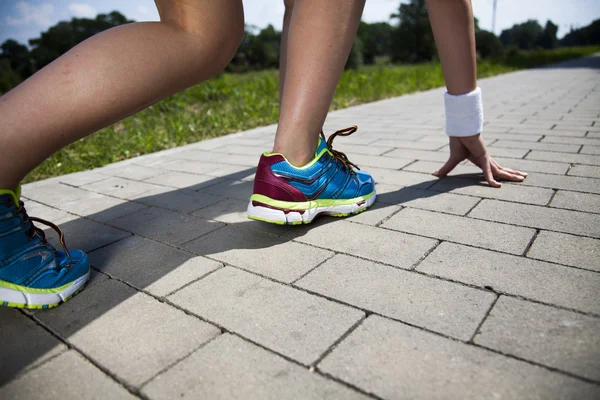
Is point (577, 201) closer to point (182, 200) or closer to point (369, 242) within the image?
point (369, 242)

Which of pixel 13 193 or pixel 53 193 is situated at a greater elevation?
pixel 13 193

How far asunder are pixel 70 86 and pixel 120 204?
3.84 ft

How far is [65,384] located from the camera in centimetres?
95

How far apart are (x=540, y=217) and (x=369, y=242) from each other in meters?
0.70

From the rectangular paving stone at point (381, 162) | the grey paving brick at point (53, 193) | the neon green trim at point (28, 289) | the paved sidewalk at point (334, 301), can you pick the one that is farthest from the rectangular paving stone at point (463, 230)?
the grey paving brick at point (53, 193)

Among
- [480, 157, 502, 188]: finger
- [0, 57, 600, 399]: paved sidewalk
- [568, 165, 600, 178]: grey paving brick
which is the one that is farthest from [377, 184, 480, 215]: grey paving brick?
[568, 165, 600, 178]: grey paving brick

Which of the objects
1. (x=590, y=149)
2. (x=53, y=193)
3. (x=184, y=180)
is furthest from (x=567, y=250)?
(x=53, y=193)

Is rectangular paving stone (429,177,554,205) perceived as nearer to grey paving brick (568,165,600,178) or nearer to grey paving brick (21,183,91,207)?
grey paving brick (568,165,600,178)

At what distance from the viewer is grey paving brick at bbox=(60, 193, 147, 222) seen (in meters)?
2.07

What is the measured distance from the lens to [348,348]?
100 centimetres

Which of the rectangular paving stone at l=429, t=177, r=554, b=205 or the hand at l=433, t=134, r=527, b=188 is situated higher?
the hand at l=433, t=134, r=527, b=188

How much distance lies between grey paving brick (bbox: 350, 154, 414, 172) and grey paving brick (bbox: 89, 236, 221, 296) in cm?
139

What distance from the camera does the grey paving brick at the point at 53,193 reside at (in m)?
2.38

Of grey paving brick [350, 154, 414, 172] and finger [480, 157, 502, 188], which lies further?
grey paving brick [350, 154, 414, 172]
